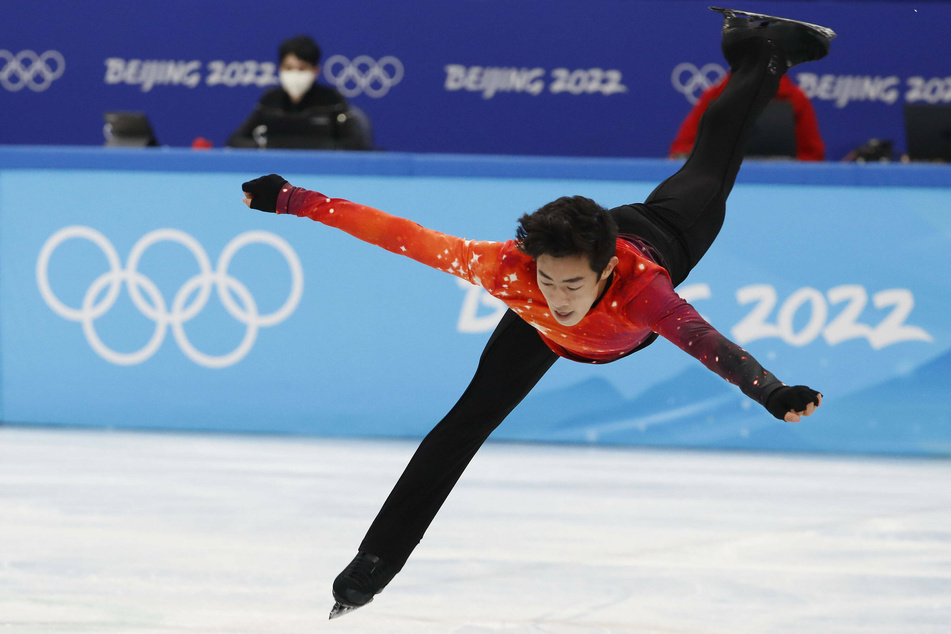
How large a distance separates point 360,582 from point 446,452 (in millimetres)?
417

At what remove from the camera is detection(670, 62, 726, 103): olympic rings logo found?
7.84 meters

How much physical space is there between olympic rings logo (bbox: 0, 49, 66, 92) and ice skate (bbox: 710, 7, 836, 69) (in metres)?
6.16

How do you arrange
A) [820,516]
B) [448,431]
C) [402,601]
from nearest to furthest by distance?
[448,431]
[402,601]
[820,516]

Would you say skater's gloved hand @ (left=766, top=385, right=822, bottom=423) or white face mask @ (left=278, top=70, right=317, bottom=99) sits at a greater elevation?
skater's gloved hand @ (left=766, top=385, right=822, bottom=423)

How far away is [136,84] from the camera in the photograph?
8.16m

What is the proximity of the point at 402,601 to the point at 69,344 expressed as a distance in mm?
3122

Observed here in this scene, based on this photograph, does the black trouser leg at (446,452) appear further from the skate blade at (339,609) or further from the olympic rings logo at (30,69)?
the olympic rings logo at (30,69)

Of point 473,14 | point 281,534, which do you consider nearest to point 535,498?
point 281,534

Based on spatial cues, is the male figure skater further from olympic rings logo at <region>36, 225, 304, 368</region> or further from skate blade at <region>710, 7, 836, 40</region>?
olympic rings logo at <region>36, 225, 304, 368</region>

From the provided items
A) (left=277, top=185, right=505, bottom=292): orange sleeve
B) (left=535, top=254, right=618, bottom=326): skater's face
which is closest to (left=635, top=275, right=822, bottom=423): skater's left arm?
(left=535, top=254, right=618, bottom=326): skater's face

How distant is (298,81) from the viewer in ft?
20.6

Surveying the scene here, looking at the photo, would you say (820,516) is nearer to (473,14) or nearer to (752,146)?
(752,146)

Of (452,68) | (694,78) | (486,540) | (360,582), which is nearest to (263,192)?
(360,582)

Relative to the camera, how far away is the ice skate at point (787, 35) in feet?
11.4
